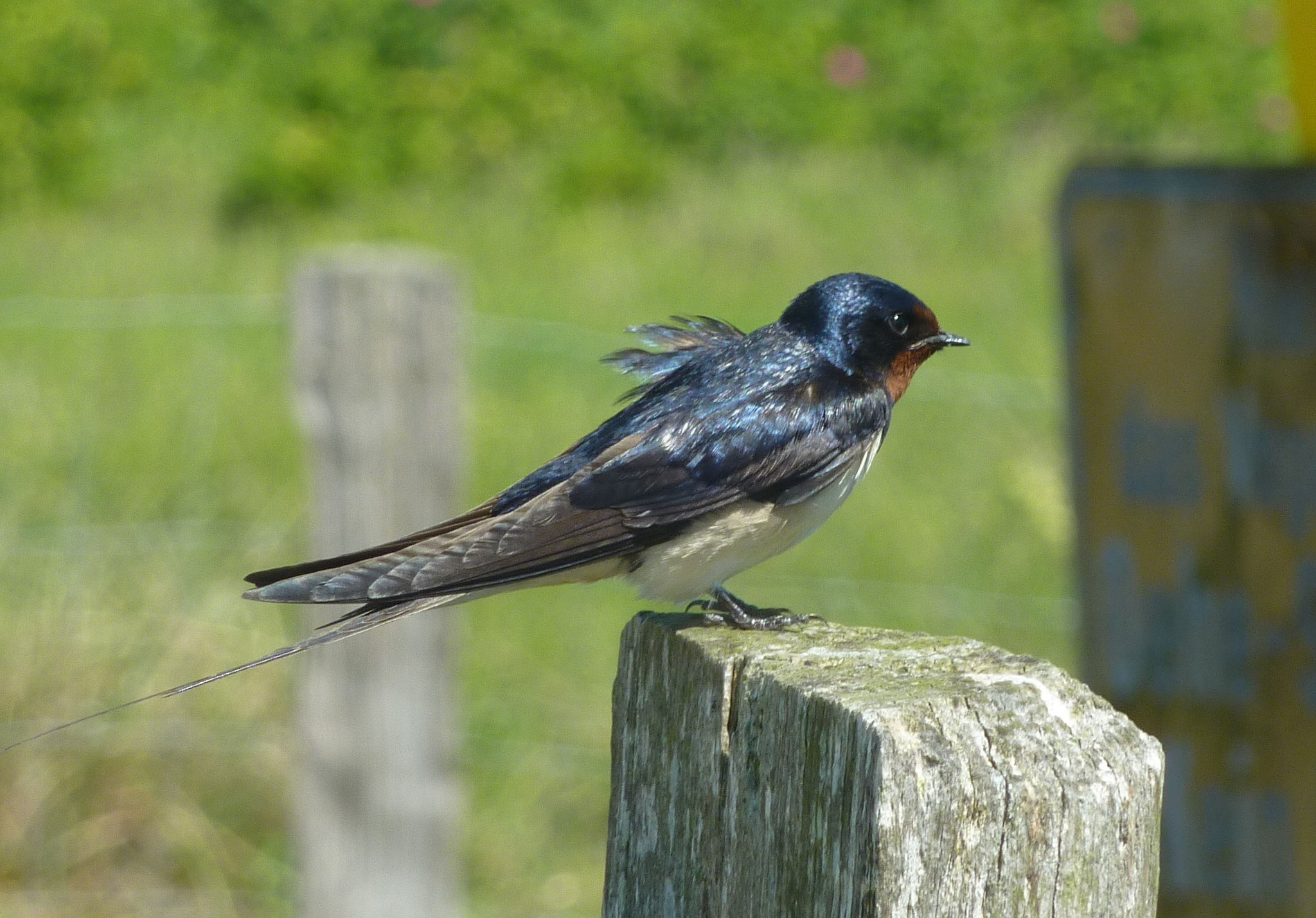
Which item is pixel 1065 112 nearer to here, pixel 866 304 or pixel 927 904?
pixel 866 304

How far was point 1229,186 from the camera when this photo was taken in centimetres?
275

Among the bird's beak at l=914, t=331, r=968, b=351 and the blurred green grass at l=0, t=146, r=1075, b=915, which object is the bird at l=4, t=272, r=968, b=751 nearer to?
the bird's beak at l=914, t=331, r=968, b=351

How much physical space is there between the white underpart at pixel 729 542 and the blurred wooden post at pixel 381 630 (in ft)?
4.46

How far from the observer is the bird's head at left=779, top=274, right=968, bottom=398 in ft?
8.23

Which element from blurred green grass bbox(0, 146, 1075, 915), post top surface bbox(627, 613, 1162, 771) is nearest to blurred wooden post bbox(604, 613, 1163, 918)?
post top surface bbox(627, 613, 1162, 771)

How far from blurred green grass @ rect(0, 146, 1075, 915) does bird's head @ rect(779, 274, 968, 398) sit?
1690 millimetres

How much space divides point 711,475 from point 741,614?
195 millimetres

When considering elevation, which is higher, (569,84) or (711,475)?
(569,84)

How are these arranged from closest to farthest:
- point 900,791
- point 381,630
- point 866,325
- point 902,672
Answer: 1. point 900,791
2. point 902,672
3. point 866,325
4. point 381,630

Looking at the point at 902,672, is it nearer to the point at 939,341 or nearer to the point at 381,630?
the point at 939,341

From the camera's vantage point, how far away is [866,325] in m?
2.55

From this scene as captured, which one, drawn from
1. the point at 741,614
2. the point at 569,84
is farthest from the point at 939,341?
Result: the point at 569,84

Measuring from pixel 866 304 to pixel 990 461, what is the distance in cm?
488

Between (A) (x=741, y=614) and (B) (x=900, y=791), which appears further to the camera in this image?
(A) (x=741, y=614)
